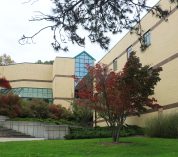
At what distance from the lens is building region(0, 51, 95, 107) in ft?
212

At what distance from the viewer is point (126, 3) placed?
1219 centimetres

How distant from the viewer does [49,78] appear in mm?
68312

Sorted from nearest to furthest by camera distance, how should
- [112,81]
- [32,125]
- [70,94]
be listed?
[112,81] < [32,125] < [70,94]

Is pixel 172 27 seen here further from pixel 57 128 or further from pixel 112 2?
pixel 112 2

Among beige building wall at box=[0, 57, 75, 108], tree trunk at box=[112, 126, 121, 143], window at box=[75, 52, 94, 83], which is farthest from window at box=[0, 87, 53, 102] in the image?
tree trunk at box=[112, 126, 121, 143]

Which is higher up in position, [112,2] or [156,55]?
[156,55]

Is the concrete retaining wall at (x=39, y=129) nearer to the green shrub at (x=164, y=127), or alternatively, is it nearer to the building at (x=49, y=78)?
the green shrub at (x=164, y=127)

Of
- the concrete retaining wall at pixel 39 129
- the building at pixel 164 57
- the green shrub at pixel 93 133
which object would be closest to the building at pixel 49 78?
the concrete retaining wall at pixel 39 129

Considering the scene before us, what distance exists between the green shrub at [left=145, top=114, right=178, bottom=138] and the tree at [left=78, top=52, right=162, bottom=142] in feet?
9.97

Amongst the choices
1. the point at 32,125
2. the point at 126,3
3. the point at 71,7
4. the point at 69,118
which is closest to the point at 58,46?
the point at 71,7

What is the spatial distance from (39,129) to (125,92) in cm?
1392

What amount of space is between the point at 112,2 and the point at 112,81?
15.3 metres

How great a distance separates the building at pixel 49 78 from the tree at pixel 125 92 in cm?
3531

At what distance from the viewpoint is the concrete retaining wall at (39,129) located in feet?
117
